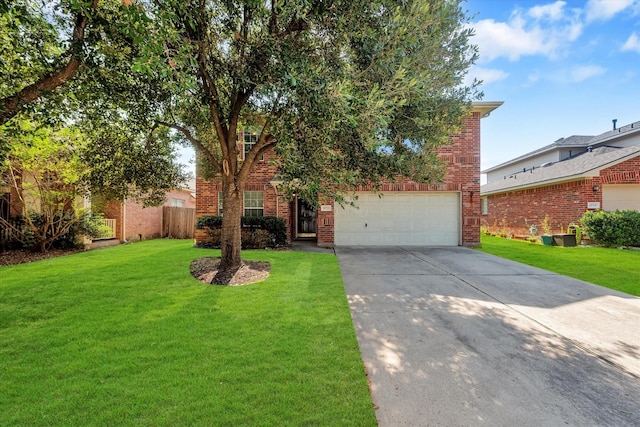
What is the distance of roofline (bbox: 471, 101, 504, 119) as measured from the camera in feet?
37.5

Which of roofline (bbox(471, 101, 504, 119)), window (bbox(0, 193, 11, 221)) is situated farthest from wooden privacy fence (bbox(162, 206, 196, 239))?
roofline (bbox(471, 101, 504, 119))

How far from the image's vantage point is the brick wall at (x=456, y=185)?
1198 centimetres

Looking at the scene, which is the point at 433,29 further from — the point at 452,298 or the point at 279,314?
the point at 279,314

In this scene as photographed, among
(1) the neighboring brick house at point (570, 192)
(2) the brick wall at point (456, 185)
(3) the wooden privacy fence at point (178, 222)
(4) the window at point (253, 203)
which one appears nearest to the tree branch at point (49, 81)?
(2) the brick wall at point (456, 185)

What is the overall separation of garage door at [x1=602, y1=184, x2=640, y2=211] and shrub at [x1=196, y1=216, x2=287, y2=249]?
14370 mm

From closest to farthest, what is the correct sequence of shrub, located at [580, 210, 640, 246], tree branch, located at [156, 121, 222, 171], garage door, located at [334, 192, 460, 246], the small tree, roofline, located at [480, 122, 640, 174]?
tree branch, located at [156, 121, 222, 171] < the small tree < shrub, located at [580, 210, 640, 246] < garage door, located at [334, 192, 460, 246] < roofline, located at [480, 122, 640, 174]

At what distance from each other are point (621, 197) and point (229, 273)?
17.0m

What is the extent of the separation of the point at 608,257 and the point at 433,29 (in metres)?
10.1

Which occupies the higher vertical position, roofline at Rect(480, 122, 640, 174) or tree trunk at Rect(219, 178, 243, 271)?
roofline at Rect(480, 122, 640, 174)

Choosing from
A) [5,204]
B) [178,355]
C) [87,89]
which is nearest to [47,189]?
[5,204]

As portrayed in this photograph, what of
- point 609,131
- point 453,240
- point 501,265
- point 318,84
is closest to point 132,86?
point 318,84

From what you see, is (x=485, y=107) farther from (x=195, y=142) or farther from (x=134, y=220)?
(x=134, y=220)

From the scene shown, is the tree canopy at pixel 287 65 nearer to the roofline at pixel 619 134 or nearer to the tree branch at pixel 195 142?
the tree branch at pixel 195 142

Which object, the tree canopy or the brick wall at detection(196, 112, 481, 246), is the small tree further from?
the brick wall at detection(196, 112, 481, 246)
